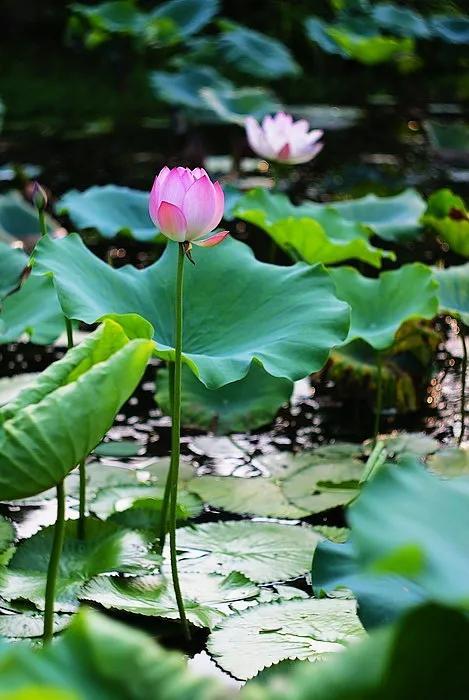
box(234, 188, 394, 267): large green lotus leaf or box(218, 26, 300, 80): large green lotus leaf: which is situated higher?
box(234, 188, 394, 267): large green lotus leaf

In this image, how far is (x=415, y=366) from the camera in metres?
2.08

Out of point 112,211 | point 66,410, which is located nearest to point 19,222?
point 112,211

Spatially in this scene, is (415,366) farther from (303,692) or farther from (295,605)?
(303,692)

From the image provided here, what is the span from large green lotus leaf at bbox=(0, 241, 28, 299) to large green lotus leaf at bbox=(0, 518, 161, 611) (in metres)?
0.52

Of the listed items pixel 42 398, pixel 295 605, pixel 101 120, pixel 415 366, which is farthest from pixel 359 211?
pixel 101 120

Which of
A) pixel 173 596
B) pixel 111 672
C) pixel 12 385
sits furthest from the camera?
pixel 12 385

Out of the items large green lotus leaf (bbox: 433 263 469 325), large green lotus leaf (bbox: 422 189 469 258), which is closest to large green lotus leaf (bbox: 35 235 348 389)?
large green lotus leaf (bbox: 433 263 469 325)

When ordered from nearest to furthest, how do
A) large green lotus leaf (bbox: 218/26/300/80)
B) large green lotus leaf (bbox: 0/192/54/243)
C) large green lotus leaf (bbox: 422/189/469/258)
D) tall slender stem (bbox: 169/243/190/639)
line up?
tall slender stem (bbox: 169/243/190/639) < large green lotus leaf (bbox: 422/189/469/258) < large green lotus leaf (bbox: 0/192/54/243) < large green lotus leaf (bbox: 218/26/300/80)

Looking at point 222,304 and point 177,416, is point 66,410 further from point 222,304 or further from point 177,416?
point 222,304

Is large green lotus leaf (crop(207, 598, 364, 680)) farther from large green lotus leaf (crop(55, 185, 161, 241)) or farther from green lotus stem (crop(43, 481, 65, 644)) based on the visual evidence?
large green lotus leaf (crop(55, 185, 161, 241))

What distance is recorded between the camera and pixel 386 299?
1.75 metres

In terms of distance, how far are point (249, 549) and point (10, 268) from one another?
72cm

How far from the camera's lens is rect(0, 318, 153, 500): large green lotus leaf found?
0.86m

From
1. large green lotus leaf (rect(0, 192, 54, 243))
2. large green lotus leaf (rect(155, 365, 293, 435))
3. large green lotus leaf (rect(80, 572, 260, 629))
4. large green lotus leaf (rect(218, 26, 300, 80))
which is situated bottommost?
large green lotus leaf (rect(218, 26, 300, 80))
